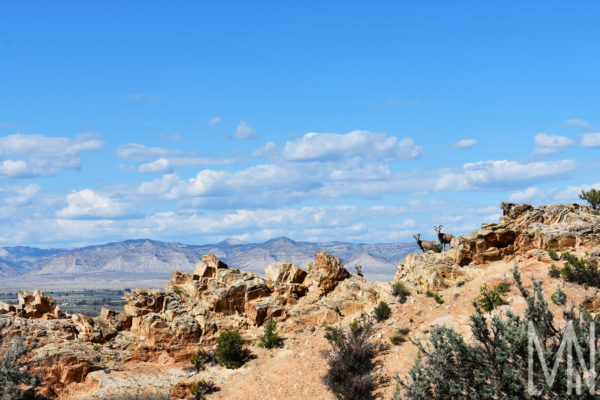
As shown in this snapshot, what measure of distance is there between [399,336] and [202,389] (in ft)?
46.7

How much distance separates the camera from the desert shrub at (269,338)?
38.4 metres

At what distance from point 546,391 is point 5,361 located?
29059mm

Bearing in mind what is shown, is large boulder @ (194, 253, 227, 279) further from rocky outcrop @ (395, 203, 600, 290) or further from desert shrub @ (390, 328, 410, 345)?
rocky outcrop @ (395, 203, 600, 290)

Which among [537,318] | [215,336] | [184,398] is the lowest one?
[184,398]

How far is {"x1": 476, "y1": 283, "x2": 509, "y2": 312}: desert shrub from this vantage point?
34.7m

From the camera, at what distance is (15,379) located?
29.6 meters

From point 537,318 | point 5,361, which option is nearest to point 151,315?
point 5,361

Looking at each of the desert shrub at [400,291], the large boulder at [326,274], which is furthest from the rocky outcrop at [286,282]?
the desert shrub at [400,291]

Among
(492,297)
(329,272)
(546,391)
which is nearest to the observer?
(546,391)

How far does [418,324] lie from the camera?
36312 mm

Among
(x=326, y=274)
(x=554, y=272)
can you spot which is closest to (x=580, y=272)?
(x=554, y=272)

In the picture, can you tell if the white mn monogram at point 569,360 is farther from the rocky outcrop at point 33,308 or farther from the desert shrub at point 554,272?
the rocky outcrop at point 33,308

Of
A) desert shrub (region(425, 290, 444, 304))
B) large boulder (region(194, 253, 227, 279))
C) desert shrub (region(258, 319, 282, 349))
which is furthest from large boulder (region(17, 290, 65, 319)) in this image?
desert shrub (region(425, 290, 444, 304))

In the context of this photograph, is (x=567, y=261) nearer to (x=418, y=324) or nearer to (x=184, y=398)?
(x=418, y=324)
